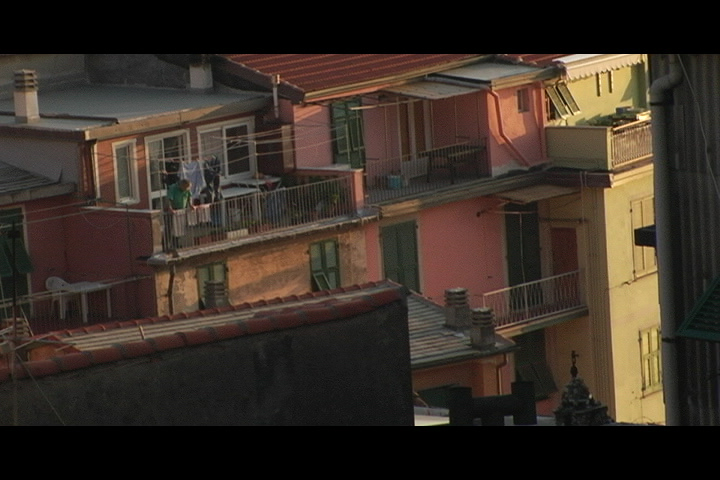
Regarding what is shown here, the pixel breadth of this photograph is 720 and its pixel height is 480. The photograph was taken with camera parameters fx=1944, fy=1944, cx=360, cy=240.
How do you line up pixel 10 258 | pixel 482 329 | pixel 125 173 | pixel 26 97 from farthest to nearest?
1. pixel 125 173
2. pixel 26 97
3. pixel 482 329
4. pixel 10 258

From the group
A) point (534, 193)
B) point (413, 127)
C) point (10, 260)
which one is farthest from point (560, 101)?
point (10, 260)

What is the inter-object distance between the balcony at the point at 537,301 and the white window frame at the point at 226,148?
5.99 m

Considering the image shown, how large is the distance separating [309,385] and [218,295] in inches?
841

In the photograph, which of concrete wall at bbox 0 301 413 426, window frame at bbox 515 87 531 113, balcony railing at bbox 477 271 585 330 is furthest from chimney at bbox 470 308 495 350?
concrete wall at bbox 0 301 413 426

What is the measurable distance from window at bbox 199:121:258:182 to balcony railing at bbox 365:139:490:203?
9.41ft

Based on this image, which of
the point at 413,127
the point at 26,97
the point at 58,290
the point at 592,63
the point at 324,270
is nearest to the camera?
the point at 58,290

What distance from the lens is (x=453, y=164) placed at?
44.7 m

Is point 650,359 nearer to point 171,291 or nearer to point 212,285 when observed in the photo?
point 212,285

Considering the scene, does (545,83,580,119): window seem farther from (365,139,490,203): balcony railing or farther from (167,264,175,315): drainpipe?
(167,264,175,315): drainpipe

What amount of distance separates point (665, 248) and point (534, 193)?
26.1 meters

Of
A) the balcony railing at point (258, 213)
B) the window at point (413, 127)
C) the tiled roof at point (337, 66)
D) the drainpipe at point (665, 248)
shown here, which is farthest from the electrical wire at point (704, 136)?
the window at point (413, 127)

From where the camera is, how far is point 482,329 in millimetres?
36625

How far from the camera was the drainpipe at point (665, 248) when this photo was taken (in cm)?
1881

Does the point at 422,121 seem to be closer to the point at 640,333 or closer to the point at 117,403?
the point at 640,333
